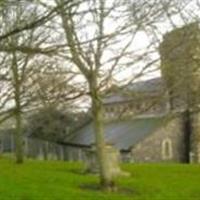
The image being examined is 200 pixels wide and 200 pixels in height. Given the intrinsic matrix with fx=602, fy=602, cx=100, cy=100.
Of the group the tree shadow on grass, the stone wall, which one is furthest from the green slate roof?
the tree shadow on grass

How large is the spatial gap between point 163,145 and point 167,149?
867mm

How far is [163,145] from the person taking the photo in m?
54.8

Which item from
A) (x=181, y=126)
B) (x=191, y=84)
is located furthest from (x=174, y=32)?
(x=181, y=126)

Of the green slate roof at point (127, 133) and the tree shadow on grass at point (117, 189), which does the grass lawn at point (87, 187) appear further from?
the green slate roof at point (127, 133)

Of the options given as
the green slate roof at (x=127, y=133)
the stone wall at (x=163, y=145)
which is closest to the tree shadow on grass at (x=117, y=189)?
the green slate roof at (x=127, y=133)

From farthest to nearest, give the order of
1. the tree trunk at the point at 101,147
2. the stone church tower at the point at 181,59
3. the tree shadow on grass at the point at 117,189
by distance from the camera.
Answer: the tree trunk at the point at 101,147
the stone church tower at the point at 181,59
the tree shadow on grass at the point at 117,189

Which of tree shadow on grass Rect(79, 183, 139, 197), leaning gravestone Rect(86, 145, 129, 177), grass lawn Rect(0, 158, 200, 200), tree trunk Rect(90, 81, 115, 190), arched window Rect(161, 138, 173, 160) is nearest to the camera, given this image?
grass lawn Rect(0, 158, 200, 200)

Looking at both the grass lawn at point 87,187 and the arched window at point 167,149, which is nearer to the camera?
the grass lawn at point 87,187

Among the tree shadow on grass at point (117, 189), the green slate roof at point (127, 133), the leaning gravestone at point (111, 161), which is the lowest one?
the tree shadow on grass at point (117, 189)

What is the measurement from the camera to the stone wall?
52.5 meters

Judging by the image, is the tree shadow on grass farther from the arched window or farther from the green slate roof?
the arched window

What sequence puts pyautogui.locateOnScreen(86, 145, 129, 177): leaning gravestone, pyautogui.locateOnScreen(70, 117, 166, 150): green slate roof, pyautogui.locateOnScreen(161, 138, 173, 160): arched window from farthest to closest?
1. pyautogui.locateOnScreen(161, 138, 173, 160): arched window
2. pyautogui.locateOnScreen(70, 117, 166, 150): green slate roof
3. pyautogui.locateOnScreen(86, 145, 129, 177): leaning gravestone

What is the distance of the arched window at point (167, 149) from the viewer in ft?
180

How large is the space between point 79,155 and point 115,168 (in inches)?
1591
